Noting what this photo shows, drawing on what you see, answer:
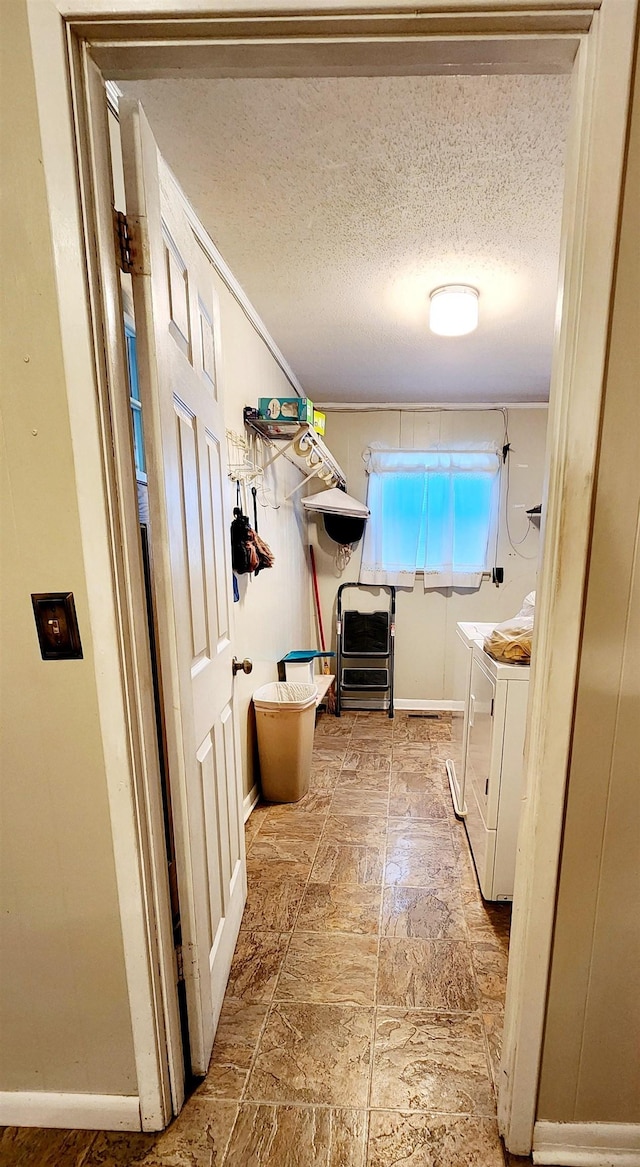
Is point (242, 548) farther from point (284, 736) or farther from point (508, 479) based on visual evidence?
point (508, 479)

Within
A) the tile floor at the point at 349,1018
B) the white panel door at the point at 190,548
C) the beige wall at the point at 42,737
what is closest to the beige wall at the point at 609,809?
the tile floor at the point at 349,1018

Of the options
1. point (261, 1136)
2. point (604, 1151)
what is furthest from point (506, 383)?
point (261, 1136)

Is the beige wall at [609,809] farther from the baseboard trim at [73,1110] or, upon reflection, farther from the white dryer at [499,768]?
the baseboard trim at [73,1110]

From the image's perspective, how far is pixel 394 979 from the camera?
4.74 feet

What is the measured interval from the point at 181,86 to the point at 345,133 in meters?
0.41

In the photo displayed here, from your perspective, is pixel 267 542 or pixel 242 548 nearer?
pixel 242 548

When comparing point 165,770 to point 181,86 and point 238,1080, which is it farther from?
point 181,86

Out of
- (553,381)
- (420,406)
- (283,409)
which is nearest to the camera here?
(553,381)

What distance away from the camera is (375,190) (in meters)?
1.41

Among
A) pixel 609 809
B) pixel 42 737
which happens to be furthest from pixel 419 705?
pixel 42 737

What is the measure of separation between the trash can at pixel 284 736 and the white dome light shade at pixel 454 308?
1.83m

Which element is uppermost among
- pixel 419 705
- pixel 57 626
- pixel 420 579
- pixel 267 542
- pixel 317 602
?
pixel 267 542

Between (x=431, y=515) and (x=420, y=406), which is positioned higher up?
(x=420, y=406)

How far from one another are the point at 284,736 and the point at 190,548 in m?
1.48
